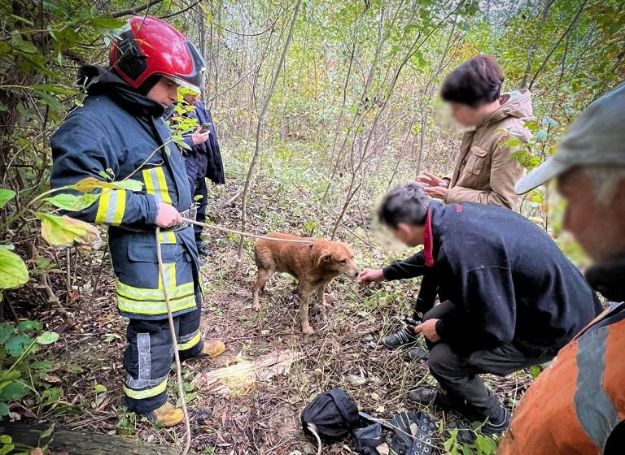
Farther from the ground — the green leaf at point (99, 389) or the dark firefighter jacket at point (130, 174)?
the dark firefighter jacket at point (130, 174)

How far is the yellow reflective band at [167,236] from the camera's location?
104 inches

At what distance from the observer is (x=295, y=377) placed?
11.6 feet

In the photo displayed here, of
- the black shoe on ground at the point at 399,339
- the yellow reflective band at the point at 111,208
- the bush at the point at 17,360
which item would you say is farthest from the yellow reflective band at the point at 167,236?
the black shoe on ground at the point at 399,339

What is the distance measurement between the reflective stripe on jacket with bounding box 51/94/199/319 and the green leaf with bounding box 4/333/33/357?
1.94 feet

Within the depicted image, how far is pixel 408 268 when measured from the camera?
333 cm

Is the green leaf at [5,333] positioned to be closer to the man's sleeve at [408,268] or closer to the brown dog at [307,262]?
the brown dog at [307,262]

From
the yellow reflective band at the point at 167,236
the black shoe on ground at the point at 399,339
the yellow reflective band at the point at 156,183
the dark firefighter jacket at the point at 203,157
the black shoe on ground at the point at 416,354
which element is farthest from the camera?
the dark firefighter jacket at the point at 203,157

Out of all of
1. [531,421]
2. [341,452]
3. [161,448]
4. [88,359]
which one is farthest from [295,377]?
[531,421]

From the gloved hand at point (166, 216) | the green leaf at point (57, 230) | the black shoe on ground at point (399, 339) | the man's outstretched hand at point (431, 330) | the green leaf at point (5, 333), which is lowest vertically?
the black shoe on ground at point (399, 339)

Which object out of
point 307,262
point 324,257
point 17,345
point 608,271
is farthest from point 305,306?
point 608,271

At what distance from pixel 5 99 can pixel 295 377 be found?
3.19m

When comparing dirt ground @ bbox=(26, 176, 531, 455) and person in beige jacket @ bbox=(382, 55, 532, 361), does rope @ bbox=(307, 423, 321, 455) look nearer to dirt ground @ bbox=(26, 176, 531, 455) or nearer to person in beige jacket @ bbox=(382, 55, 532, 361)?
dirt ground @ bbox=(26, 176, 531, 455)

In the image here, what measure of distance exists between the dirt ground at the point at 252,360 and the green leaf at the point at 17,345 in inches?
33.8

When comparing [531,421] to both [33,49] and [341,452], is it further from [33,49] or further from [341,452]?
[33,49]
